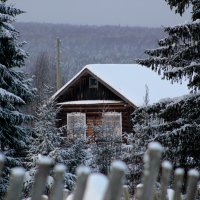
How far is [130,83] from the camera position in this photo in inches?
1168

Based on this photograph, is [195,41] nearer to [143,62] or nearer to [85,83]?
[143,62]

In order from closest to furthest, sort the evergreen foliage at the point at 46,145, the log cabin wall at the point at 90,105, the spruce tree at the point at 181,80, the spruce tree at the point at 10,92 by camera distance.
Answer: the spruce tree at the point at 181,80
the spruce tree at the point at 10,92
the evergreen foliage at the point at 46,145
the log cabin wall at the point at 90,105

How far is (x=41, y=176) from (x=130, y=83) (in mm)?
28254

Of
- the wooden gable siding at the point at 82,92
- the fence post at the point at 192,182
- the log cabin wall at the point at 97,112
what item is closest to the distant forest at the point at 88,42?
the wooden gable siding at the point at 82,92

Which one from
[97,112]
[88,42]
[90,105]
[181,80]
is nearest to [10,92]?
[181,80]

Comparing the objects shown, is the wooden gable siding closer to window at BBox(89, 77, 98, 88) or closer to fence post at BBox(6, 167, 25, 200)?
window at BBox(89, 77, 98, 88)

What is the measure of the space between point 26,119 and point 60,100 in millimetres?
17099

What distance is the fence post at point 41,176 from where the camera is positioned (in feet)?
4.85

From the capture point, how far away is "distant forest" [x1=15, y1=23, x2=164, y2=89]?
295 ft

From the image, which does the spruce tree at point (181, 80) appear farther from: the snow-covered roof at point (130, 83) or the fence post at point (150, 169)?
the snow-covered roof at point (130, 83)

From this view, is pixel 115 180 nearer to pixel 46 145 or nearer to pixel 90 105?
pixel 46 145

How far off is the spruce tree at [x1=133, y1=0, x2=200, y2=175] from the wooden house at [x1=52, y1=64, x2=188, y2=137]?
58.1ft

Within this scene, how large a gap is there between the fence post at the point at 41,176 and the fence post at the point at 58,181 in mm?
47

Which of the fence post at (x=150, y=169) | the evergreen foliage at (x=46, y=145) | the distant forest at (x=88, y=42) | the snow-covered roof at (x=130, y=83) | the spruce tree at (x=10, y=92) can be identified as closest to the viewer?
the fence post at (x=150, y=169)
